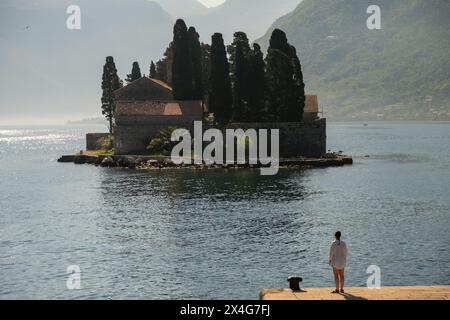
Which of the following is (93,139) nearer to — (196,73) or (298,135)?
(196,73)

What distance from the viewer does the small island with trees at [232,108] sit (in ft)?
305

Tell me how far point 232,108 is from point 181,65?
11504mm

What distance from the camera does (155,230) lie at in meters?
46.3

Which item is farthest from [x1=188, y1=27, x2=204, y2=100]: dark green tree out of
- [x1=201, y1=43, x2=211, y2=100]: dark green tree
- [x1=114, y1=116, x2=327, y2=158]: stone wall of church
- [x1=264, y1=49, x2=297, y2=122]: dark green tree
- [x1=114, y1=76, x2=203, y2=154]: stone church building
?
[x1=264, y1=49, x2=297, y2=122]: dark green tree

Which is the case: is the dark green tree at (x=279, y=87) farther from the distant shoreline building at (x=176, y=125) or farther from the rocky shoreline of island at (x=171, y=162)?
the rocky shoreline of island at (x=171, y=162)

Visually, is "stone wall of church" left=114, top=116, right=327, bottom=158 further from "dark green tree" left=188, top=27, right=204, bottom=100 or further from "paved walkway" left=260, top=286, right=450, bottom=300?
"paved walkway" left=260, top=286, right=450, bottom=300

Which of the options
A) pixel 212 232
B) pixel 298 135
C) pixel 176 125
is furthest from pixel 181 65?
pixel 212 232

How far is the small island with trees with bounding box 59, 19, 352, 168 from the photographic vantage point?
305 ft

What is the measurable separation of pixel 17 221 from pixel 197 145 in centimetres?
4520

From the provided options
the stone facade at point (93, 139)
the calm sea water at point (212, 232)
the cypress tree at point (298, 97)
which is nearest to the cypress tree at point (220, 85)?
the cypress tree at point (298, 97)

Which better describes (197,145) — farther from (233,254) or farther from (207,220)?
(233,254)

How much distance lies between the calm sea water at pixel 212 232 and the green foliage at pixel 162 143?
13784mm

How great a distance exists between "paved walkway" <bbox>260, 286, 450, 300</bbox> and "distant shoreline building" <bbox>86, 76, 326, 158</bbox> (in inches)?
2720
